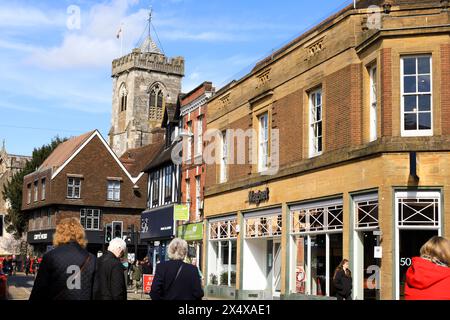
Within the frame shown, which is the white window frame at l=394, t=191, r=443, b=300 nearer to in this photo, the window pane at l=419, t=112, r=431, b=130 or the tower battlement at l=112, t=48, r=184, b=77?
the window pane at l=419, t=112, r=431, b=130

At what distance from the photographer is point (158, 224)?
44.9 m

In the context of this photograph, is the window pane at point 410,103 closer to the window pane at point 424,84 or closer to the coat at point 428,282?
the window pane at point 424,84

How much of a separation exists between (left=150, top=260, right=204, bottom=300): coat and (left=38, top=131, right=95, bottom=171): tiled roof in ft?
185

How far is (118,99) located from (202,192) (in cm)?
7802

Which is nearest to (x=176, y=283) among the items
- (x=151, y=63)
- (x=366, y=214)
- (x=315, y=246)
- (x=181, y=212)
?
(x=366, y=214)

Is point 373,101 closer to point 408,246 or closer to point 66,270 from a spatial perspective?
point 408,246

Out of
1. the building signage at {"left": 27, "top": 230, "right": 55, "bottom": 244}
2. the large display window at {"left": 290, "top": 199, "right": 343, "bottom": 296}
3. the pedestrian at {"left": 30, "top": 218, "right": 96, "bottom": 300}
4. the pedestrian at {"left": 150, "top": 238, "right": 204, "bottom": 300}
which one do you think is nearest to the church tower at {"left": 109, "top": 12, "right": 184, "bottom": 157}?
the building signage at {"left": 27, "top": 230, "right": 55, "bottom": 244}

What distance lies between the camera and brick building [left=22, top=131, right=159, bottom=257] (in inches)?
2446

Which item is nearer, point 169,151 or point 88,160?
point 169,151

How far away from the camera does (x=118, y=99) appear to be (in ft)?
369

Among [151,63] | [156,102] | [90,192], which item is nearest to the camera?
[90,192]

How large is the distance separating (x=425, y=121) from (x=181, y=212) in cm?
1957
